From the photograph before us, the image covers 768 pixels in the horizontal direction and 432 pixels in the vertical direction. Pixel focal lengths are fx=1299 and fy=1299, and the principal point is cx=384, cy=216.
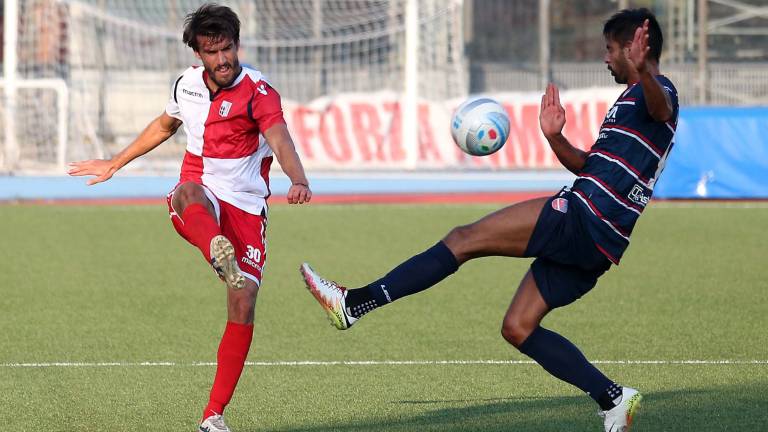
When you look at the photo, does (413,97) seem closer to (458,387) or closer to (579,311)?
(579,311)

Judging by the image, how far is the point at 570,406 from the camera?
646 cm

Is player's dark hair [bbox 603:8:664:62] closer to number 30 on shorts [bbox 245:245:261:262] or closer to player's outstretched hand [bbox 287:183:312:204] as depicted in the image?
player's outstretched hand [bbox 287:183:312:204]

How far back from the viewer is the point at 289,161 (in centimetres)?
564

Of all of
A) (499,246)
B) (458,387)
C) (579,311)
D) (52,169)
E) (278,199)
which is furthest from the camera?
(52,169)

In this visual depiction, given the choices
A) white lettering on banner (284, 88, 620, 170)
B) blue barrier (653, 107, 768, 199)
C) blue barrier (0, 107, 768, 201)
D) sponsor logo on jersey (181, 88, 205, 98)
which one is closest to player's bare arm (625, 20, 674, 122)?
sponsor logo on jersey (181, 88, 205, 98)

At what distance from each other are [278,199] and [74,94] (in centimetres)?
505

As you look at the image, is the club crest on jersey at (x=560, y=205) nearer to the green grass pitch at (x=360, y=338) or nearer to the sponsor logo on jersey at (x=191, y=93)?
the green grass pitch at (x=360, y=338)

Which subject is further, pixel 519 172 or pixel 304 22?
pixel 304 22

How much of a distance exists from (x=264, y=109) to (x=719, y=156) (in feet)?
41.2

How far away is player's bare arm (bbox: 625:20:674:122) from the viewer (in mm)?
5266

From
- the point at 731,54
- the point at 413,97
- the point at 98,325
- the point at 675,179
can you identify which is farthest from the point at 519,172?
the point at 98,325

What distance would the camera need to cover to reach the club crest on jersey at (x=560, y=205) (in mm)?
5504

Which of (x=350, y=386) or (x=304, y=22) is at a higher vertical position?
(x=304, y=22)

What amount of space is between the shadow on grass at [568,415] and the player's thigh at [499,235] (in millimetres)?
861
